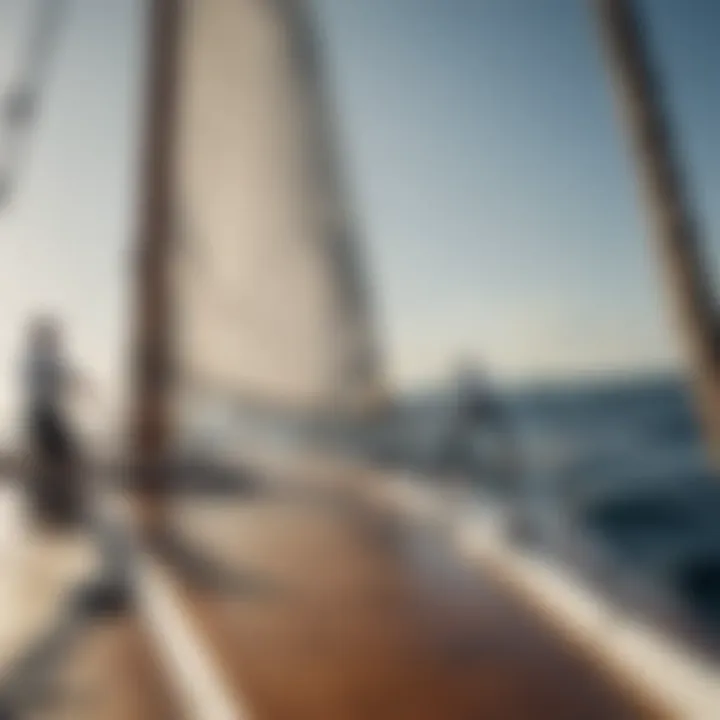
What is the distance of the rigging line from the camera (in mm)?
1164

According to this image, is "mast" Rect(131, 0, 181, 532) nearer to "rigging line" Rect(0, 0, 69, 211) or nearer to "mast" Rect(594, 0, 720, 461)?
"rigging line" Rect(0, 0, 69, 211)

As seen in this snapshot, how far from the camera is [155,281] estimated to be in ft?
4.63

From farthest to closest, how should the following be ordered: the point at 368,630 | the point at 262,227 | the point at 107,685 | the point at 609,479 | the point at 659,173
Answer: the point at 609,479 < the point at 262,227 < the point at 368,630 < the point at 107,685 < the point at 659,173

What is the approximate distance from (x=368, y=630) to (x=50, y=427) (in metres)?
0.77

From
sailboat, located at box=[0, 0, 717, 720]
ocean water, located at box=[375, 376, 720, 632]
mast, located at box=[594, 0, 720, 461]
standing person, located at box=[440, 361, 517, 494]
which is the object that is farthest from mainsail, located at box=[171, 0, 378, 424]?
mast, located at box=[594, 0, 720, 461]

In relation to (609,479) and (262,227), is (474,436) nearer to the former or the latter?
(262,227)

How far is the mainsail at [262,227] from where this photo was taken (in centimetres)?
148

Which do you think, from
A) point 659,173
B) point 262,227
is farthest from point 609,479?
point 659,173

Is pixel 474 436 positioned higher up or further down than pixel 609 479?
higher up

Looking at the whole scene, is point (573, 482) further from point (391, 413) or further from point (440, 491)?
point (391, 413)

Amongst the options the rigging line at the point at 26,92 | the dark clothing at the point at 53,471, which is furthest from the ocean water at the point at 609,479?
the rigging line at the point at 26,92

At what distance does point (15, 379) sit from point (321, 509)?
25.2 inches

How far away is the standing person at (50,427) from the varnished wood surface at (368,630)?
21 centimetres

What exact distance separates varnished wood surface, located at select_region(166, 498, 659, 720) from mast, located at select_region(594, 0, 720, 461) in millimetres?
523
